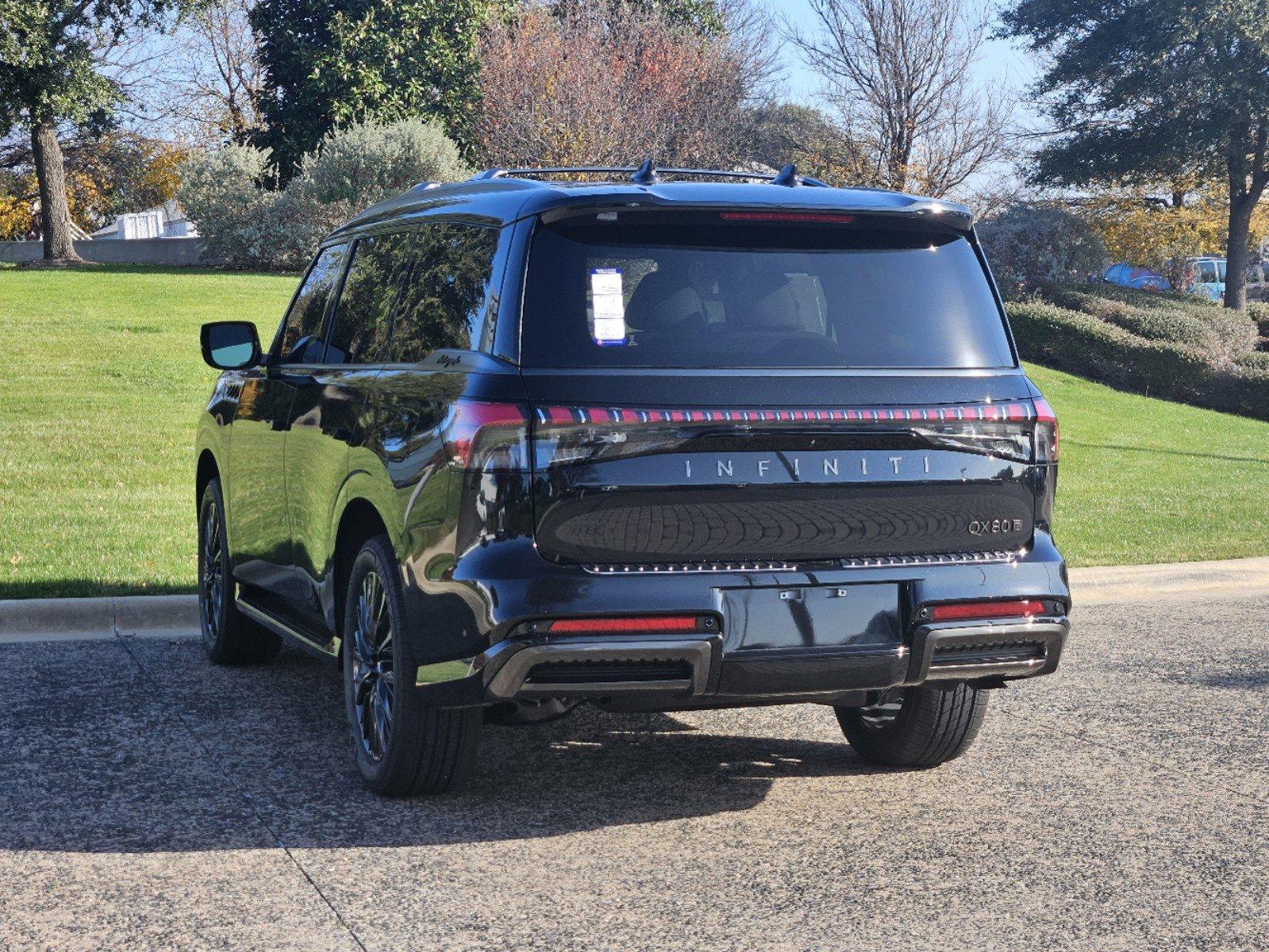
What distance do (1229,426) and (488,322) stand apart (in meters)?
20.2

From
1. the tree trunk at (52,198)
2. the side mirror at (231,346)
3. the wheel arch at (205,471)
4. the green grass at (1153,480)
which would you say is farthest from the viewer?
the tree trunk at (52,198)

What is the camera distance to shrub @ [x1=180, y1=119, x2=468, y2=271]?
32594 mm

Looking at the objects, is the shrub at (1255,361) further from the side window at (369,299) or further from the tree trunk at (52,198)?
the tree trunk at (52,198)

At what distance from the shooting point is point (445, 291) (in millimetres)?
5152

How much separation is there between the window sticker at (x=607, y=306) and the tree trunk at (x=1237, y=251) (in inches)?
1459

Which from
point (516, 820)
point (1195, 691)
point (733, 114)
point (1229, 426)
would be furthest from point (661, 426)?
point (733, 114)

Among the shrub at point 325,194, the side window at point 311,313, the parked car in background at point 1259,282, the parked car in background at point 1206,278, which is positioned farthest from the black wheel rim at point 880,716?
the parked car in background at point 1259,282

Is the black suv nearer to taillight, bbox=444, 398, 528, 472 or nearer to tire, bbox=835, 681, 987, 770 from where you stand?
taillight, bbox=444, 398, 528, 472

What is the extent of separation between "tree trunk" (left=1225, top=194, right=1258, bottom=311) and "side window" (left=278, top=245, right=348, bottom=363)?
35.7m

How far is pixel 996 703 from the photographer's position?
7.03m

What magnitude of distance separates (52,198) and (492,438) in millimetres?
37382

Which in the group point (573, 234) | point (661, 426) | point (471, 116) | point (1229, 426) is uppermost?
point (471, 116)

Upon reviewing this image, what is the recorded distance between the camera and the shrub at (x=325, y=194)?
32594mm

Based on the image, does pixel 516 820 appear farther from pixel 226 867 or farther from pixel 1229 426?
pixel 1229 426
